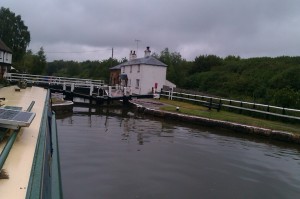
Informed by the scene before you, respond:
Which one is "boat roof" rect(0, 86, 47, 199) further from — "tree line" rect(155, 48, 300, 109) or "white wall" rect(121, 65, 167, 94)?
"white wall" rect(121, 65, 167, 94)

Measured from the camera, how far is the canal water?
7.01 metres

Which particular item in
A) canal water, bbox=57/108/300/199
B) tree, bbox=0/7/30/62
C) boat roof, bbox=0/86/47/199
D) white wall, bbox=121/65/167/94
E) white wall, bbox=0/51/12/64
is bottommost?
canal water, bbox=57/108/300/199

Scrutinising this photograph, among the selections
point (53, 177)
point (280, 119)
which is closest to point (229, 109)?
point (280, 119)

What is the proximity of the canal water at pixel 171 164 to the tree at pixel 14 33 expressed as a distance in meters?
46.9

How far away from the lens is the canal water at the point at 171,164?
7.01 m

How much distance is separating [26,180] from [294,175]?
7.93 metres

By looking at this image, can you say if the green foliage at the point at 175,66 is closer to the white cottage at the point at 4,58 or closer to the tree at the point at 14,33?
the white cottage at the point at 4,58

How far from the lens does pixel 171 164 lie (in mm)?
9102

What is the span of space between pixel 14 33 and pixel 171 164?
54481 millimetres

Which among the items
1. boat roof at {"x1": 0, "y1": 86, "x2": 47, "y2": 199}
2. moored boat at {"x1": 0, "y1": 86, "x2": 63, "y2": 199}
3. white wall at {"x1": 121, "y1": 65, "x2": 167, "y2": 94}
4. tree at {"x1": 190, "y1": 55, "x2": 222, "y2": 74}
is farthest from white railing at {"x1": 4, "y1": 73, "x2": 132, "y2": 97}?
tree at {"x1": 190, "y1": 55, "x2": 222, "y2": 74}

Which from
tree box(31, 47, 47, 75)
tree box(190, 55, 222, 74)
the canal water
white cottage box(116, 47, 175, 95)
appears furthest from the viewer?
tree box(31, 47, 47, 75)

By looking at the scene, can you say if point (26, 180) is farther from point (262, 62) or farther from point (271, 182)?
point (262, 62)

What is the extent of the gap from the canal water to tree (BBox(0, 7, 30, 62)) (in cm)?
4693

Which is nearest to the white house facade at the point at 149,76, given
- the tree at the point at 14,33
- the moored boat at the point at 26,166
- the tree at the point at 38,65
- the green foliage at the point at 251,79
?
the green foliage at the point at 251,79
